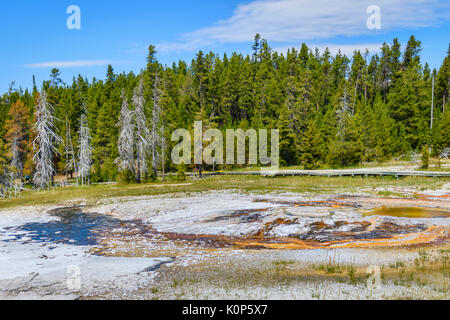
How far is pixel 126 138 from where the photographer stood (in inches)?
1718

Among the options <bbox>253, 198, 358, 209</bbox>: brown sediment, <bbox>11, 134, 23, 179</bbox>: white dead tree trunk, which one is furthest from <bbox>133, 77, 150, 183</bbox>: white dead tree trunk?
<bbox>253, 198, 358, 209</bbox>: brown sediment

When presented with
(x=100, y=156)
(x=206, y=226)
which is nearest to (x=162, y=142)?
(x=100, y=156)

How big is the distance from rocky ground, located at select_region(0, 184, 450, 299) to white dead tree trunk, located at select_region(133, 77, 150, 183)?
61.5ft

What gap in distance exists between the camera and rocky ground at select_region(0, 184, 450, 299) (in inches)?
402

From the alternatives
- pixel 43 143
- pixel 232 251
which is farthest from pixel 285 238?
pixel 43 143

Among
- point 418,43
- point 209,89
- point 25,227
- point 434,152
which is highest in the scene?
point 418,43

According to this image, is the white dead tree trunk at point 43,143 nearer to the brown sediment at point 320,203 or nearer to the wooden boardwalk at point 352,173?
the wooden boardwalk at point 352,173

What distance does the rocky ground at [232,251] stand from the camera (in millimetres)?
10219

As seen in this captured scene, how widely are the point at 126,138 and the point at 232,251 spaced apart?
3226cm

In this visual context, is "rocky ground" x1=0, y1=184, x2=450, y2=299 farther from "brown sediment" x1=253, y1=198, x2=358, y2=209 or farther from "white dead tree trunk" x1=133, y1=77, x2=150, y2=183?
"white dead tree trunk" x1=133, y1=77, x2=150, y2=183

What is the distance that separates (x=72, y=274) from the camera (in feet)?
39.3

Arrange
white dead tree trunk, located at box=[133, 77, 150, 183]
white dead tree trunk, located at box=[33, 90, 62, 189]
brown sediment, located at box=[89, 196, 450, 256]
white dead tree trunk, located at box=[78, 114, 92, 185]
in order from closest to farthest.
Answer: brown sediment, located at box=[89, 196, 450, 256]
white dead tree trunk, located at box=[33, 90, 62, 189]
white dead tree trunk, located at box=[133, 77, 150, 183]
white dead tree trunk, located at box=[78, 114, 92, 185]
